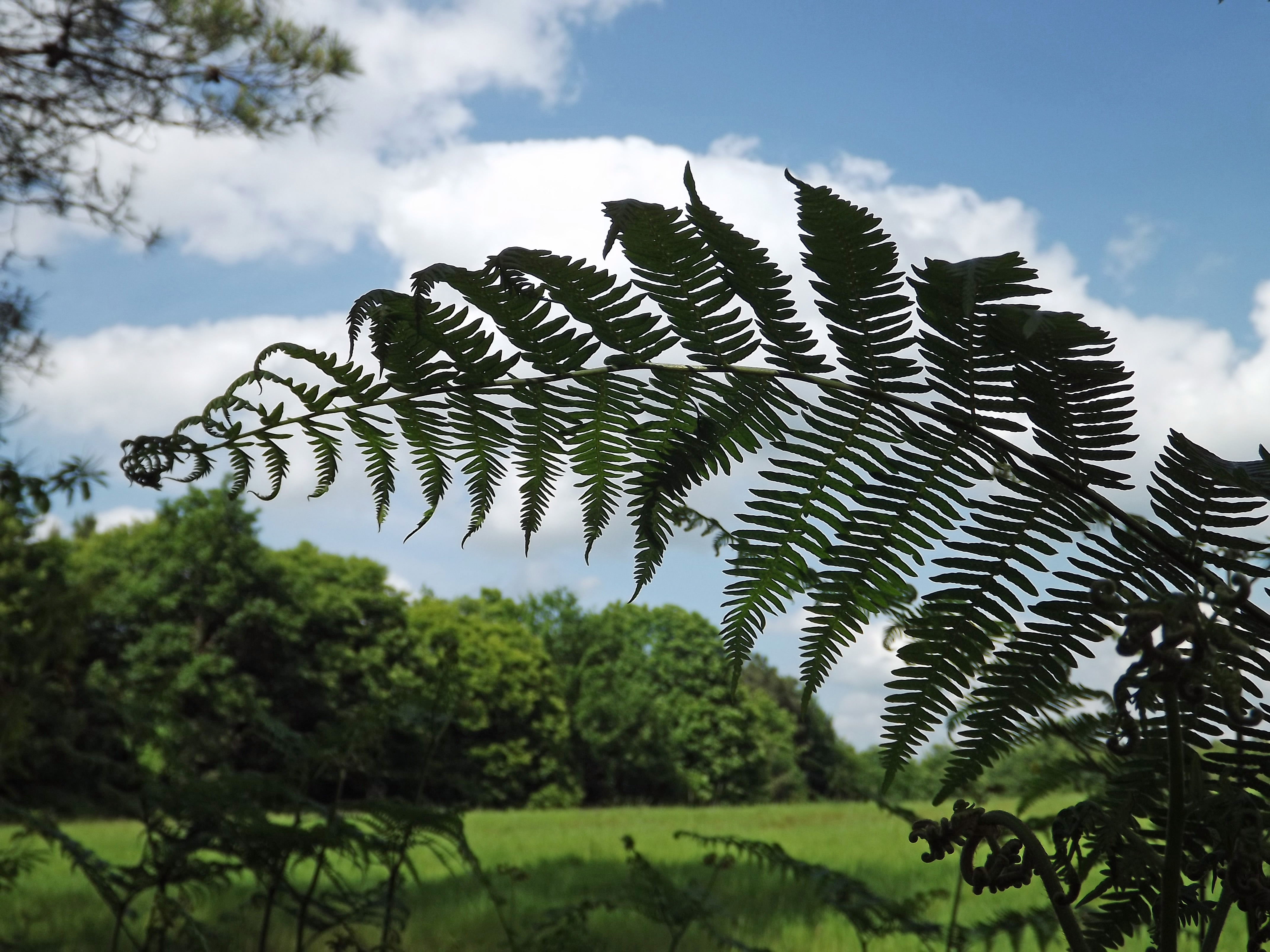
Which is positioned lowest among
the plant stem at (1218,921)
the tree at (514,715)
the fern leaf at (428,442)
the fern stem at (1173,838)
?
the tree at (514,715)

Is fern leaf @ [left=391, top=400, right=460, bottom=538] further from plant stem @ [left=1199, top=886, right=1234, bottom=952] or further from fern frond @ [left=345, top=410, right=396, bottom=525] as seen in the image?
plant stem @ [left=1199, top=886, right=1234, bottom=952]

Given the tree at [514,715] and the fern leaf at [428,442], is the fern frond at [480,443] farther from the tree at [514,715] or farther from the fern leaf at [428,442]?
the tree at [514,715]

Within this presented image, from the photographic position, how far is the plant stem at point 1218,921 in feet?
1.37

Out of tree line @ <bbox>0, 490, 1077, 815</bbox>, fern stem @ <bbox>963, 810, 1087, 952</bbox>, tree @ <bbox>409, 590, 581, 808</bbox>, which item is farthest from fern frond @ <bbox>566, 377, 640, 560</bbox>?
tree @ <bbox>409, 590, 581, 808</bbox>

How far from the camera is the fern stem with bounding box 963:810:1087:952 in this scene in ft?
1.29

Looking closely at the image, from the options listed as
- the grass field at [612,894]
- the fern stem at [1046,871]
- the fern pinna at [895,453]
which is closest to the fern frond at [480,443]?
the fern pinna at [895,453]

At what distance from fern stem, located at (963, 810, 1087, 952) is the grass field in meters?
1.51

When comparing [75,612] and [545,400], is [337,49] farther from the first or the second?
Result: [545,400]

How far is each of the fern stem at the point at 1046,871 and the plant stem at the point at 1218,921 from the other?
46mm

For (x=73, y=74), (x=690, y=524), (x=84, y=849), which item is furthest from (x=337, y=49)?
(x=690, y=524)

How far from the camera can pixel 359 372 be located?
64 centimetres

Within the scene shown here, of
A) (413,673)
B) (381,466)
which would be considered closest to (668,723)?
(413,673)

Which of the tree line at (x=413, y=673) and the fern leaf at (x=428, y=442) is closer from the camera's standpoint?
the fern leaf at (x=428, y=442)

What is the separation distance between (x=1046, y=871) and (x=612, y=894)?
3.84 metres
